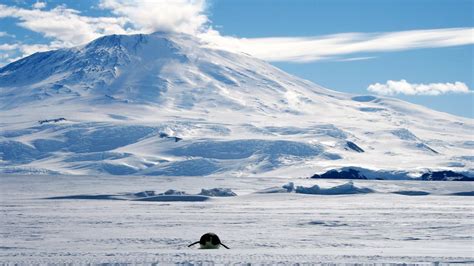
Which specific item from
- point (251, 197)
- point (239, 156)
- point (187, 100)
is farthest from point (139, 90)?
point (251, 197)

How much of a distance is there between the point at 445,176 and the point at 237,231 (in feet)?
203

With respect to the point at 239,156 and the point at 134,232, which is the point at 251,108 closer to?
the point at 239,156

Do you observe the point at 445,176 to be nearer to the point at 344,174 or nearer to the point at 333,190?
the point at 344,174

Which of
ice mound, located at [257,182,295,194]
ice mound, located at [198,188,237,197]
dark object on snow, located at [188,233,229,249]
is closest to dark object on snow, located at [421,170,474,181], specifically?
ice mound, located at [257,182,295,194]

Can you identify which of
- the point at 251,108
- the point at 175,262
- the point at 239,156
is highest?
the point at 251,108

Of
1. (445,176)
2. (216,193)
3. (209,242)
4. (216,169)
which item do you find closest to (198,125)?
(216,169)

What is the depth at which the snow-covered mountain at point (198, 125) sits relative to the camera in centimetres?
10956

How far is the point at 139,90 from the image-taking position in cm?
17300

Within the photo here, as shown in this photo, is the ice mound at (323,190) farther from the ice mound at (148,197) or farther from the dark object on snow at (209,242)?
the dark object on snow at (209,242)

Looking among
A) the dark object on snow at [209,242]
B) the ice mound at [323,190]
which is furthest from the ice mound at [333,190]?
the dark object on snow at [209,242]

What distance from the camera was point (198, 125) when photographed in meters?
135

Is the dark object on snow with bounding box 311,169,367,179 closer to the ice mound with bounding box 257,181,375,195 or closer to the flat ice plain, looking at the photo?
the ice mound with bounding box 257,181,375,195

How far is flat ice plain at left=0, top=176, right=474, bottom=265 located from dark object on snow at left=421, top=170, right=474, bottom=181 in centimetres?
4088

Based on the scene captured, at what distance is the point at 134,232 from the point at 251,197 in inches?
1005
